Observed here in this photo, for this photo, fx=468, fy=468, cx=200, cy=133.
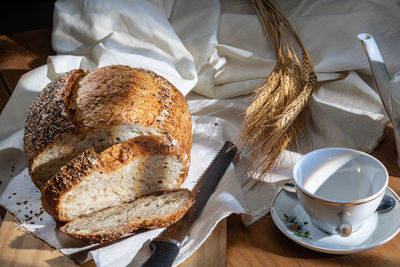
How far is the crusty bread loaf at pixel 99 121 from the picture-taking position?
4.01ft

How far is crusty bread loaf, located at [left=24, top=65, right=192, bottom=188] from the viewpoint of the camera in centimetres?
122

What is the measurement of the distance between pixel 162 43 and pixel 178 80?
0.71ft

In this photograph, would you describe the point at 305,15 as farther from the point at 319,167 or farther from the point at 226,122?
the point at 319,167

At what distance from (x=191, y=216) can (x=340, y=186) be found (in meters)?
0.38

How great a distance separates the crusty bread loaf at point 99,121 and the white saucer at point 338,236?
324mm

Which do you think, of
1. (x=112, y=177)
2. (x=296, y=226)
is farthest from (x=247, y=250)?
(x=112, y=177)

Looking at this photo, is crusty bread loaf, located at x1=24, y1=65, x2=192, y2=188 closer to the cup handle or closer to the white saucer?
the white saucer

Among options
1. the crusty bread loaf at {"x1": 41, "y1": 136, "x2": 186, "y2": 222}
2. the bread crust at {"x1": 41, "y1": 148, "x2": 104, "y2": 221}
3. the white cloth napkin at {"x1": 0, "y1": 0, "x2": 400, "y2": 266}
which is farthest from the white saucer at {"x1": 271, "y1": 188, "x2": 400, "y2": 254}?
the bread crust at {"x1": 41, "y1": 148, "x2": 104, "y2": 221}

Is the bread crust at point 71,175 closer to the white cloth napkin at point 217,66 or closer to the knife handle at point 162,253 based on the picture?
the white cloth napkin at point 217,66

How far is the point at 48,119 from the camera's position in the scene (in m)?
1.26

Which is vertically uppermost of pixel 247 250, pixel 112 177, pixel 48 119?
pixel 48 119

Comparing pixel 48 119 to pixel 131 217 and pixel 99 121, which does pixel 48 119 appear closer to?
pixel 99 121

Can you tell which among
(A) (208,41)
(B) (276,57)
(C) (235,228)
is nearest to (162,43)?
(A) (208,41)

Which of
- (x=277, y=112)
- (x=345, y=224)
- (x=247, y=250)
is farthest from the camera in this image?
(x=277, y=112)
